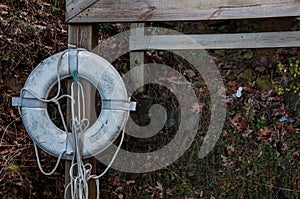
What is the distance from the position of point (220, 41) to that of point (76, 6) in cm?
138

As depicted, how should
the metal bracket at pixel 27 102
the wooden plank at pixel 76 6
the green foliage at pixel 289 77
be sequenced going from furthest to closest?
the green foliage at pixel 289 77 < the metal bracket at pixel 27 102 < the wooden plank at pixel 76 6

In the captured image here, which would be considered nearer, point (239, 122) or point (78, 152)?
point (78, 152)

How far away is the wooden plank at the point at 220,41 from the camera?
9.74ft

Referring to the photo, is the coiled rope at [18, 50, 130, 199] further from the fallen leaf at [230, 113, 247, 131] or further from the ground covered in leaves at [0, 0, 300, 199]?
the fallen leaf at [230, 113, 247, 131]

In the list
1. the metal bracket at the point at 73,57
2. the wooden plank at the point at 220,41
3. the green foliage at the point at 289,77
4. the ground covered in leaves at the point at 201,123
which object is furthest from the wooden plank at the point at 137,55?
the metal bracket at the point at 73,57

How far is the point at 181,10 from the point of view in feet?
6.32

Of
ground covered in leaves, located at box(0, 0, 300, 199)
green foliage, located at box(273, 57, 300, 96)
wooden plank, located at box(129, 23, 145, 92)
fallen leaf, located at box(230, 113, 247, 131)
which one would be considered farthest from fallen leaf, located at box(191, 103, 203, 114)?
green foliage, located at box(273, 57, 300, 96)

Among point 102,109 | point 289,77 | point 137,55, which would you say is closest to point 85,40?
point 102,109

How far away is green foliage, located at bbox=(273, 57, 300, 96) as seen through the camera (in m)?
3.52

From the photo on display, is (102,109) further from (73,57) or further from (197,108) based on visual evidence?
(197,108)

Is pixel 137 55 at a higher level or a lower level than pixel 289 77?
higher

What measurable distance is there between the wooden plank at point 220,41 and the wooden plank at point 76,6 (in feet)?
4.04

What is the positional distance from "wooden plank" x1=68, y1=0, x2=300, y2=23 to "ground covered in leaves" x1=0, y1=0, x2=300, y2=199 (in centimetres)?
137

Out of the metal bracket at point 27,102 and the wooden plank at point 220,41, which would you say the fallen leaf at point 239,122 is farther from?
the metal bracket at point 27,102
